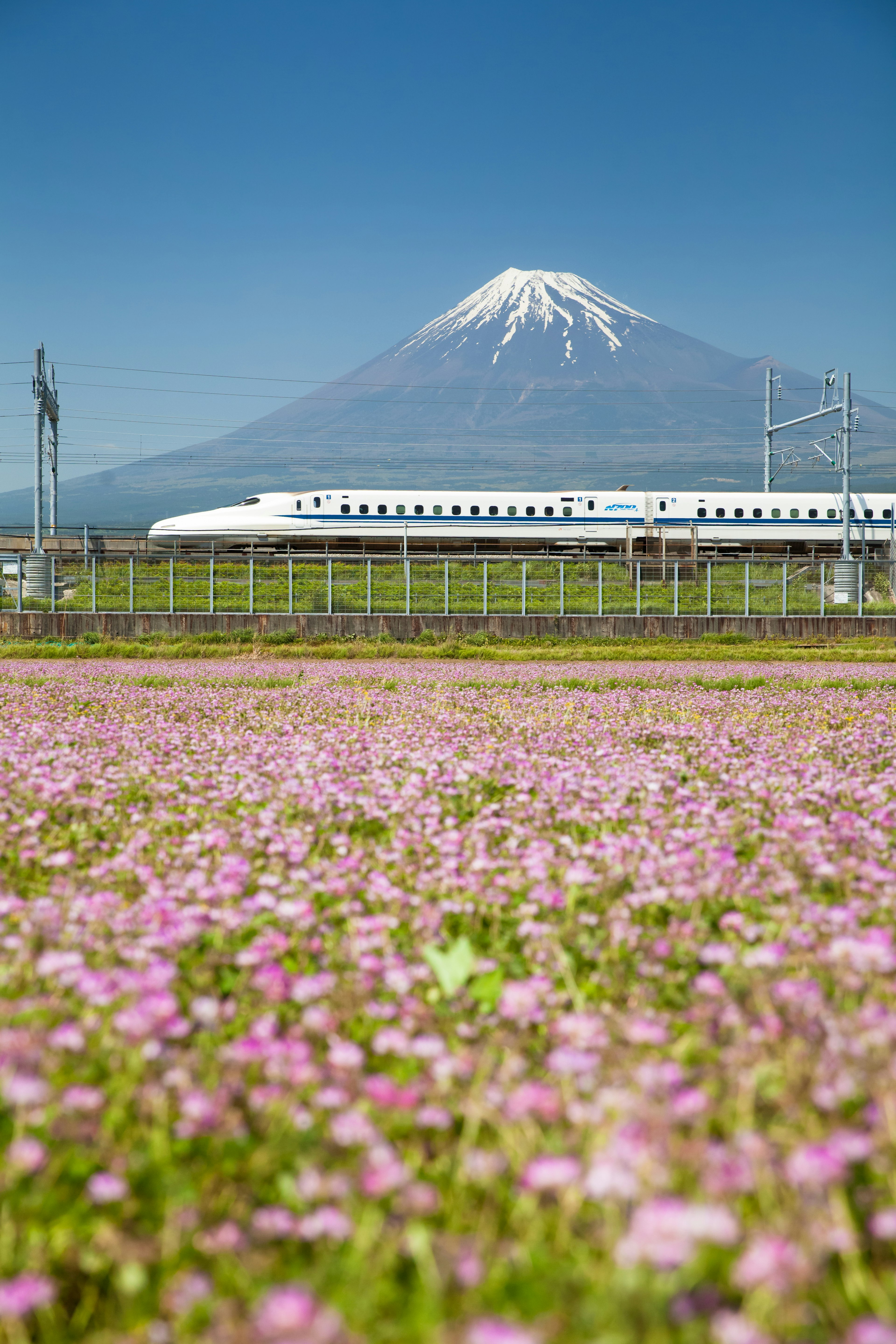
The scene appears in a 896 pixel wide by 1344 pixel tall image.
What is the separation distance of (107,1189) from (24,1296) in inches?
10.9

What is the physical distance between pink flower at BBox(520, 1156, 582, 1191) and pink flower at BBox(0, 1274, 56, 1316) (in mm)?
759

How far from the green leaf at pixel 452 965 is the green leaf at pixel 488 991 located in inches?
1.8

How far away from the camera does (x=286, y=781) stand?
5281 millimetres

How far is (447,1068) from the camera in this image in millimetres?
1905

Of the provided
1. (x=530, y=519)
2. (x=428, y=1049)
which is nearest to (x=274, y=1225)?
(x=428, y=1049)

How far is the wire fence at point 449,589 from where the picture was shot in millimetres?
26562

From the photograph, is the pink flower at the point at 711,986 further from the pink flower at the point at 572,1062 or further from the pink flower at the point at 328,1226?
the pink flower at the point at 328,1226

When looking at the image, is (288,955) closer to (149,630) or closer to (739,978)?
(739,978)

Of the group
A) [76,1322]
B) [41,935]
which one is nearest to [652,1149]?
[76,1322]

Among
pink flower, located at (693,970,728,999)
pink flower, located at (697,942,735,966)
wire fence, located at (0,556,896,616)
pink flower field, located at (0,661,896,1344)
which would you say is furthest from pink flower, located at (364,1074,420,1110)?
wire fence, located at (0,556,896,616)

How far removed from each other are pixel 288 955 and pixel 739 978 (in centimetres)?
141

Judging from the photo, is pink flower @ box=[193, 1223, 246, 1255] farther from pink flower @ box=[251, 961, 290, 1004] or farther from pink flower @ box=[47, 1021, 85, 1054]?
pink flower @ box=[251, 961, 290, 1004]

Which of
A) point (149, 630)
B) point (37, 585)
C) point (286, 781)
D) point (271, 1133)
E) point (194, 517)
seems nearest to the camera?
point (271, 1133)

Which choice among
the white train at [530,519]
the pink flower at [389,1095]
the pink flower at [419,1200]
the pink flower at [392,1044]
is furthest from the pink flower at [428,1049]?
the white train at [530,519]
